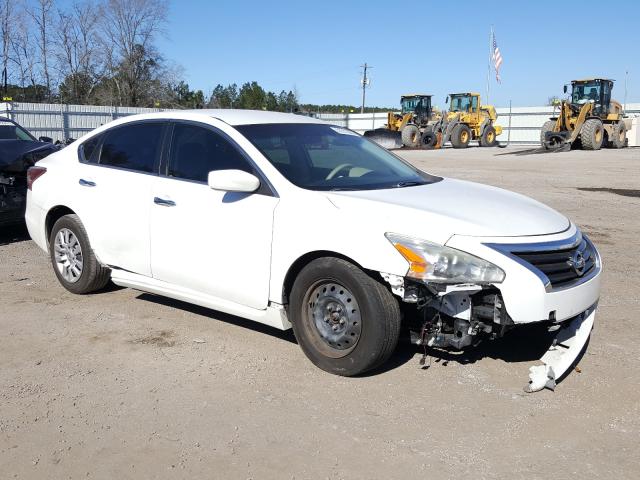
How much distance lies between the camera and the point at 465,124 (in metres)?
37.8

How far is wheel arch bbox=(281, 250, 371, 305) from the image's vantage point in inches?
155

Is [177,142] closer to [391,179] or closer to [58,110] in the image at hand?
[391,179]

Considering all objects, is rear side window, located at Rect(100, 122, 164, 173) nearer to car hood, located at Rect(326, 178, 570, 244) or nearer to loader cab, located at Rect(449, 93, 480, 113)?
car hood, located at Rect(326, 178, 570, 244)

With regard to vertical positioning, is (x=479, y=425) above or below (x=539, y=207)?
below

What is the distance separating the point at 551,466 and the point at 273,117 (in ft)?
10.8

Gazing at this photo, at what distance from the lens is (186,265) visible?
15.5 feet

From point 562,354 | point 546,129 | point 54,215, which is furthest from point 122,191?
point 546,129

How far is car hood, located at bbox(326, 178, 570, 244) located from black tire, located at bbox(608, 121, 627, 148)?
105ft

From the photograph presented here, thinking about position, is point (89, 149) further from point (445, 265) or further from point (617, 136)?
point (617, 136)

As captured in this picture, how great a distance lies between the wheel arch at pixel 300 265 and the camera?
12.9 ft

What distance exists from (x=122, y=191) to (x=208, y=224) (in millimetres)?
1037

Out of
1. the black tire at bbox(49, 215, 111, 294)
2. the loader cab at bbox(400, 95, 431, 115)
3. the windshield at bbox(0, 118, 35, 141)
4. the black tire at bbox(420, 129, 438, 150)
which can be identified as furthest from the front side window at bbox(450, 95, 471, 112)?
the black tire at bbox(49, 215, 111, 294)

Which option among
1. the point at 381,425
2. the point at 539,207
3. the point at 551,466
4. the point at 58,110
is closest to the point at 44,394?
the point at 381,425

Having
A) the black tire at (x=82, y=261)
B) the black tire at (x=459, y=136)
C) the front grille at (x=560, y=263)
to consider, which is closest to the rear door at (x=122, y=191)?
the black tire at (x=82, y=261)
